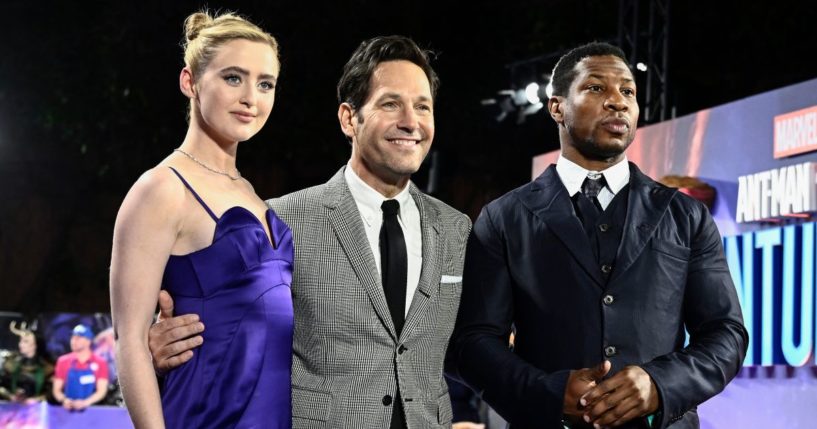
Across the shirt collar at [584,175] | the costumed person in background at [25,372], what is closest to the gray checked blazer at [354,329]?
the shirt collar at [584,175]

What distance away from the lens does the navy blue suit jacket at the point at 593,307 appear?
112 inches

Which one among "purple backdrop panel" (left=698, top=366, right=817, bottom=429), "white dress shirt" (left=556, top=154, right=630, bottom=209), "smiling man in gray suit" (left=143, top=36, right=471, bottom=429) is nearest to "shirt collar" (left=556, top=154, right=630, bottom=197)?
"white dress shirt" (left=556, top=154, right=630, bottom=209)

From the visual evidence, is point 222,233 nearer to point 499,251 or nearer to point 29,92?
point 499,251

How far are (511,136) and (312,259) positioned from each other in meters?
12.5

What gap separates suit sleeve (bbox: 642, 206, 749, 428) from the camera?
9.05ft

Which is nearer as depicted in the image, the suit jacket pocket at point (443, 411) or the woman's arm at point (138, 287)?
the woman's arm at point (138, 287)

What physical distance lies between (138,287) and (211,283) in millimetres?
188

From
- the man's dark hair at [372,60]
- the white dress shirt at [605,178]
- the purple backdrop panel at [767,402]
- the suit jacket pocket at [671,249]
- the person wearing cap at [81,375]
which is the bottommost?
the person wearing cap at [81,375]

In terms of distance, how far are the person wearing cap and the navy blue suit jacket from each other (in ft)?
30.3

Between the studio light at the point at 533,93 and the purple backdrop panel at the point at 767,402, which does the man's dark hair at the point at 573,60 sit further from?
the studio light at the point at 533,93

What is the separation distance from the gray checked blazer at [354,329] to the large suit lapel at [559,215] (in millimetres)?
A: 297

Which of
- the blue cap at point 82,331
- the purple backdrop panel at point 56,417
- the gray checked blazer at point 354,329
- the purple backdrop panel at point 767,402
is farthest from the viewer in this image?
the blue cap at point 82,331

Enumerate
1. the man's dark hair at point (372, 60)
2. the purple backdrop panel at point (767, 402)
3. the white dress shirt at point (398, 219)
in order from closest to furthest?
the white dress shirt at point (398, 219)
the man's dark hair at point (372, 60)
the purple backdrop panel at point (767, 402)

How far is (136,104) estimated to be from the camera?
45.2ft
